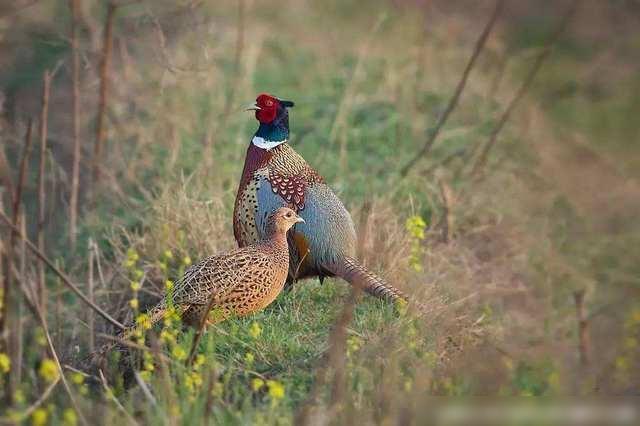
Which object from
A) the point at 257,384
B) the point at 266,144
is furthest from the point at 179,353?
the point at 266,144

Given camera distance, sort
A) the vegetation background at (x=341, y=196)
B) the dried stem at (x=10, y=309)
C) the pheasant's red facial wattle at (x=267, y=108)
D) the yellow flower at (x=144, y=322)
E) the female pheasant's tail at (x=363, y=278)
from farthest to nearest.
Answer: the pheasant's red facial wattle at (x=267, y=108), the female pheasant's tail at (x=363, y=278), the yellow flower at (x=144, y=322), the vegetation background at (x=341, y=196), the dried stem at (x=10, y=309)

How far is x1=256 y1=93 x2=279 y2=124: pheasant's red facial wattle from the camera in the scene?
17.5 feet

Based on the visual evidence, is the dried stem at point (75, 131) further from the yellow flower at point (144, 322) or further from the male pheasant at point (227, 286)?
the yellow flower at point (144, 322)

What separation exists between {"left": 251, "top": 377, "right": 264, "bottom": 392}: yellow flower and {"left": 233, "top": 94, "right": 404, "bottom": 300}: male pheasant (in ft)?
3.12

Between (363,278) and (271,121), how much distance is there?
2.85 feet

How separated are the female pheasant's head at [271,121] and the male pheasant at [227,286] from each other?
0.62 metres

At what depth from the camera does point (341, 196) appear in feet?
23.6

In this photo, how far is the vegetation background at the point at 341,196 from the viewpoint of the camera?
14.0ft

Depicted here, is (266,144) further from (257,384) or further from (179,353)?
(257,384)

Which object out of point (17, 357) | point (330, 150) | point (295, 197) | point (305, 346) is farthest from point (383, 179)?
point (17, 357)

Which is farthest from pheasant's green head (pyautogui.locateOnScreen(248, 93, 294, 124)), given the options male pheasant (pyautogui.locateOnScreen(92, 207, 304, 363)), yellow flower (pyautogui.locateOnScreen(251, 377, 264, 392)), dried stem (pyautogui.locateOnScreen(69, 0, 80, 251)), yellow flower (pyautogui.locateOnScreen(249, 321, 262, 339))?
dried stem (pyautogui.locateOnScreen(69, 0, 80, 251))

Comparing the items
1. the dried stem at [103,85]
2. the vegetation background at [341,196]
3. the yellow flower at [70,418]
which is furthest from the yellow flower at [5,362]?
the dried stem at [103,85]

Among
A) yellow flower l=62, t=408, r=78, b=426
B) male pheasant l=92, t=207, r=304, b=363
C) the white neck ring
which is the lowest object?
yellow flower l=62, t=408, r=78, b=426

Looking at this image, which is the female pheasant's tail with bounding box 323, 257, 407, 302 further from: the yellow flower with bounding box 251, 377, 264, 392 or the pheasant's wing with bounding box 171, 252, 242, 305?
the yellow flower with bounding box 251, 377, 264, 392
